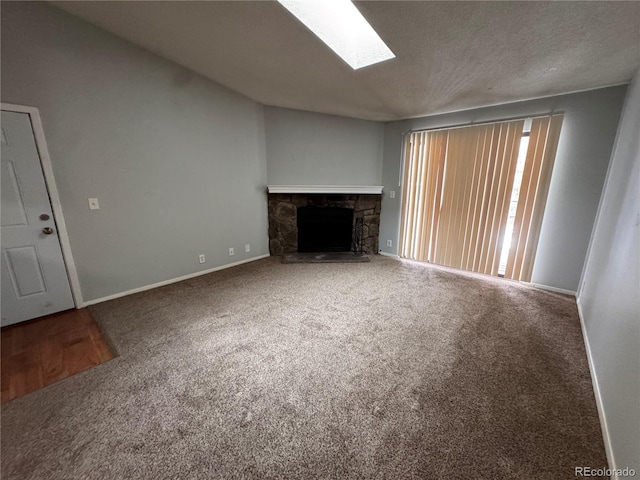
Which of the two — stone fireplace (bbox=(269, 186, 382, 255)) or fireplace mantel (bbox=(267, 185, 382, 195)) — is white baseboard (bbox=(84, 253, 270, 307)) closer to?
stone fireplace (bbox=(269, 186, 382, 255))

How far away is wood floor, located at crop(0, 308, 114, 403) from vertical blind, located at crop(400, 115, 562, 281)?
396cm

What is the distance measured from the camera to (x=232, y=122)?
3379 millimetres

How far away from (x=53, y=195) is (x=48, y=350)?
1.34m

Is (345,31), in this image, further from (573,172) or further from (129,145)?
(573,172)

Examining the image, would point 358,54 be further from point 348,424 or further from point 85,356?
point 85,356

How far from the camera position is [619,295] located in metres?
1.48

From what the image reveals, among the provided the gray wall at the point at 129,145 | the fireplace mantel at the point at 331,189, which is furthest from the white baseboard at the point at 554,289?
the gray wall at the point at 129,145

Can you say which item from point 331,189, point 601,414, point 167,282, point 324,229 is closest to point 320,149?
point 331,189

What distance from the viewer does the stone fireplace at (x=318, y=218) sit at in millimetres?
4129

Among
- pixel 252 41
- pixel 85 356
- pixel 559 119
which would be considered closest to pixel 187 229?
pixel 85 356

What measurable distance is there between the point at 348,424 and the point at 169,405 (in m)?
1.04

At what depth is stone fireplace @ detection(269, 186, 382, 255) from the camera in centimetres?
413

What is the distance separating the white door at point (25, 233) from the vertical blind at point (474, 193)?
14.1ft

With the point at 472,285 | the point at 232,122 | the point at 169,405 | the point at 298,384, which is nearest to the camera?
the point at 169,405
